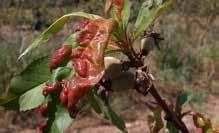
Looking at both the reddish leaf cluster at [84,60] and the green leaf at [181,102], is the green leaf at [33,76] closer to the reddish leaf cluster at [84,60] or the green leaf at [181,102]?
the reddish leaf cluster at [84,60]

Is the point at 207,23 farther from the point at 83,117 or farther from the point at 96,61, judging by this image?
the point at 96,61

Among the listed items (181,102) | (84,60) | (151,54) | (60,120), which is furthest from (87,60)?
(151,54)

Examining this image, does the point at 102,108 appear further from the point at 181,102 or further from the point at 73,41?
the point at 181,102

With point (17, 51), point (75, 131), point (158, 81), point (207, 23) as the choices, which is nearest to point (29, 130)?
point (75, 131)

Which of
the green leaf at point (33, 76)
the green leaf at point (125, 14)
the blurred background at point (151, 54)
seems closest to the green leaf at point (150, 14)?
the green leaf at point (125, 14)

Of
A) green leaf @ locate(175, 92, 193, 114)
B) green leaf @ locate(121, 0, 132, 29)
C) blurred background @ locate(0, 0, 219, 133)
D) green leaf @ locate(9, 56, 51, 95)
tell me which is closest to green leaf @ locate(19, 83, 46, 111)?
green leaf @ locate(9, 56, 51, 95)

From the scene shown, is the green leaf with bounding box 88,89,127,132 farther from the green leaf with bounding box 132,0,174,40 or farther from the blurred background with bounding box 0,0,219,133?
the blurred background with bounding box 0,0,219,133

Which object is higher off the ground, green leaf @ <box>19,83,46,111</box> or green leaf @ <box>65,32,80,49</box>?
green leaf @ <box>65,32,80,49</box>
